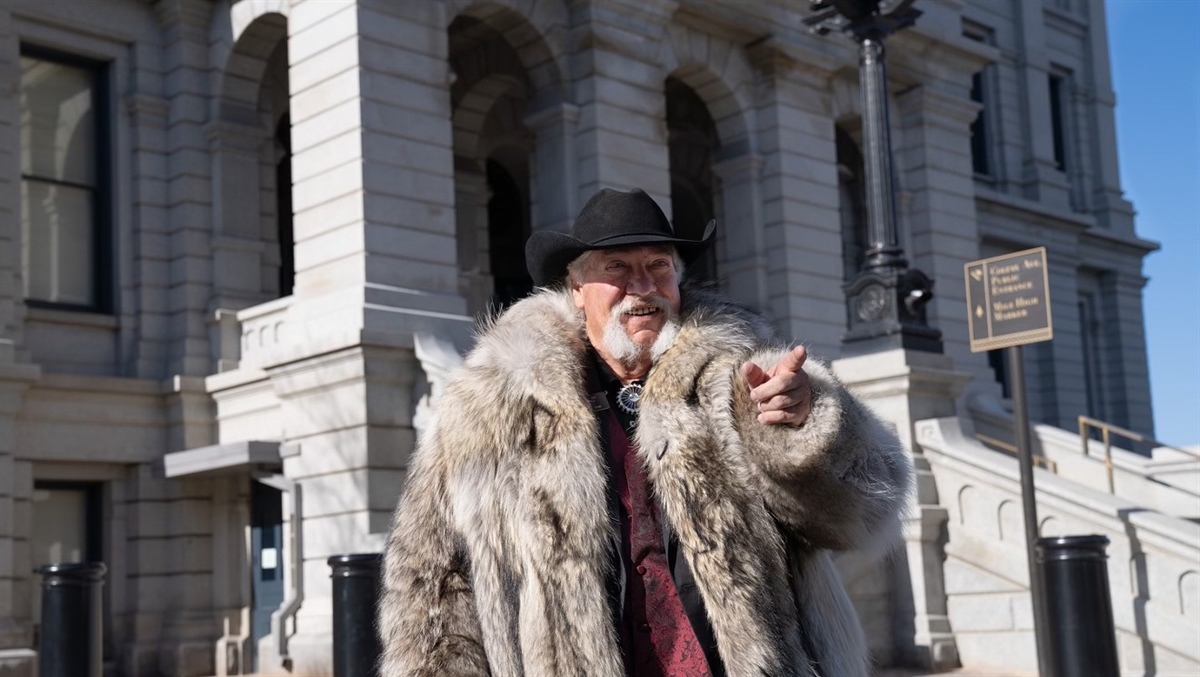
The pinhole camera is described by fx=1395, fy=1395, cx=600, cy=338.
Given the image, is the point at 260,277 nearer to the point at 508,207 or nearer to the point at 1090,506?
the point at 508,207

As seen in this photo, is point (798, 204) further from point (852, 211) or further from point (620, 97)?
point (852, 211)

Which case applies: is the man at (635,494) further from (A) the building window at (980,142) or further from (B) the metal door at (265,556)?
(A) the building window at (980,142)

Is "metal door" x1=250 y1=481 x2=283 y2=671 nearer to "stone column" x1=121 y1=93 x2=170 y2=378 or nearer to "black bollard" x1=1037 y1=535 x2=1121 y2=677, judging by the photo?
"stone column" x1=121 y1=93 x2=170 y2=378

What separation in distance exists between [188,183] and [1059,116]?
24.4m

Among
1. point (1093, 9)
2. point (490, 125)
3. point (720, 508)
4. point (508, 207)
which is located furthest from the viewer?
point (1093, 9)

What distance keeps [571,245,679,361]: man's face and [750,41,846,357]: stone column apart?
16912mm

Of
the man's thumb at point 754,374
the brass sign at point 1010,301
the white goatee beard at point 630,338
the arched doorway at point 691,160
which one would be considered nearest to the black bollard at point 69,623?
the white goatee beard at point 630,338

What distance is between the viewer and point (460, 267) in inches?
818

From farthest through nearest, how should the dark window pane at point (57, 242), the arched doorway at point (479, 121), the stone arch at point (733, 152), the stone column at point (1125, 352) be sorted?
the stone column at point (1125, 352) < the stone arch at point (733, 152) < the arched doorway at point (479, 121) < the dark window pane at point (57, 242)

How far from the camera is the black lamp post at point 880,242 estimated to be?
14.9m

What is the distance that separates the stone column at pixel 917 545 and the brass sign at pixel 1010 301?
159cm

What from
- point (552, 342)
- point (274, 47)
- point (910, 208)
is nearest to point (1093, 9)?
point (910, 208)

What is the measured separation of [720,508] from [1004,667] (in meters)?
10.2

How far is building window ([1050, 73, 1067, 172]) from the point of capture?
114ft
